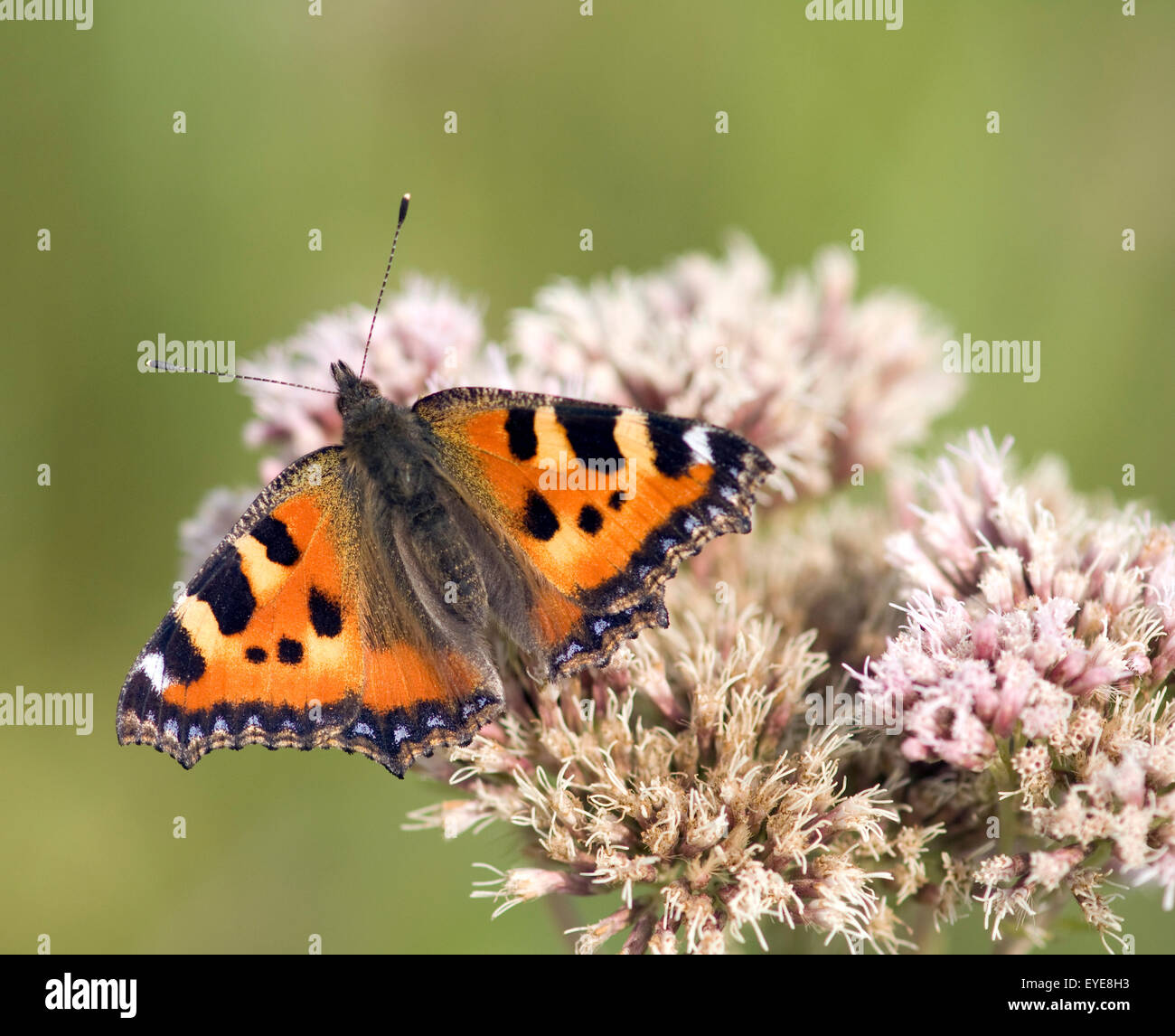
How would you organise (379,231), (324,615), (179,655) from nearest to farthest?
(179,655)
(324,615)
(379,231)

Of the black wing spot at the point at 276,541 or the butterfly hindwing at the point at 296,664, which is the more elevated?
the black wing spot at the point at 276,541

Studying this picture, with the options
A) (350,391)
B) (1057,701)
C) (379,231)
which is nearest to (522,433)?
(350,391)

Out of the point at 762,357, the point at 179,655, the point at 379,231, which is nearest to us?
the point at 179,655

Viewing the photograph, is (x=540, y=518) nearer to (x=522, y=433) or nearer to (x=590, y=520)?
(x=590, y=520)

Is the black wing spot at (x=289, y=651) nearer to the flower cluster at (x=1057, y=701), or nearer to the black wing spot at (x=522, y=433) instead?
the black wing spot at (x=522, y=433)

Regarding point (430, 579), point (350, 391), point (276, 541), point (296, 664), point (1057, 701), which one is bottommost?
point (1057, 701)

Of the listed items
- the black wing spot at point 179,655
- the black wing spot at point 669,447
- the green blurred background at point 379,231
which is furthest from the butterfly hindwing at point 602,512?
the green blurred background at point 379,231

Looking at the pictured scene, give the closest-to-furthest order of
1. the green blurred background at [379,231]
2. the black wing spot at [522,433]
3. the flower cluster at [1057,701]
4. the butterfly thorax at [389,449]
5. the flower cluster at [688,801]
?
the flower cluster at [1057,701] → the flower cluster at [688,801] → the black wing spot at [522,433] → the butterfly thorax at [389,449] → the green blurred background at [379,231]

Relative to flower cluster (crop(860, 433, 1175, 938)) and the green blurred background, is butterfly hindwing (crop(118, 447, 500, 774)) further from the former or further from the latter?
the green blurred background

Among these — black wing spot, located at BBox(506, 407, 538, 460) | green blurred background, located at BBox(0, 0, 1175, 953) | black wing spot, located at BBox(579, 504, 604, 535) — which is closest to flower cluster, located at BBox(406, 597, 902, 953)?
black wing spot, located at BBox(579, 504, 604, 535)
